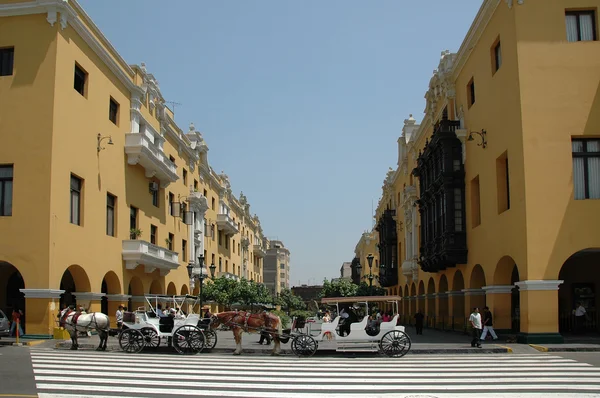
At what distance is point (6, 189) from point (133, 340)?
919 cm

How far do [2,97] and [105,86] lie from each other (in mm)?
6213

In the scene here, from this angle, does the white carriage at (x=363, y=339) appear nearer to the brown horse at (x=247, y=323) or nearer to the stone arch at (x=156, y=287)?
the brown horse at (x=247, y=323)

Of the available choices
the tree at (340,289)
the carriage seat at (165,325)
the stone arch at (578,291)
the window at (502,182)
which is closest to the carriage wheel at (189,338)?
the carriage seat at (165,325)

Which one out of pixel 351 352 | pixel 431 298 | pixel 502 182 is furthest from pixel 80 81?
pixel 431 298

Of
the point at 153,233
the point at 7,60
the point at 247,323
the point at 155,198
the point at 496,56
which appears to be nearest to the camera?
the point at 247,323

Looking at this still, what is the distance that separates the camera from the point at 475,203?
30.7 meters

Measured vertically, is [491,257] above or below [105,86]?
below

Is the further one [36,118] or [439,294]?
[439,294]

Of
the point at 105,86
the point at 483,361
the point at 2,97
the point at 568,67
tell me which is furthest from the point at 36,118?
the point at 568,67

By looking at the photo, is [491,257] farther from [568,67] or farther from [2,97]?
[2,97]

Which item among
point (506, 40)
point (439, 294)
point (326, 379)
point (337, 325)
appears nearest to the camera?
point (326, 379)

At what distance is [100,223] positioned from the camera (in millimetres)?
30469

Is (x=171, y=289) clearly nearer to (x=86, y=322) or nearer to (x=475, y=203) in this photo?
(x=86, y=322)

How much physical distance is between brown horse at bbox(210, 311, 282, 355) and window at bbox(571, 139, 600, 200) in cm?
1224
